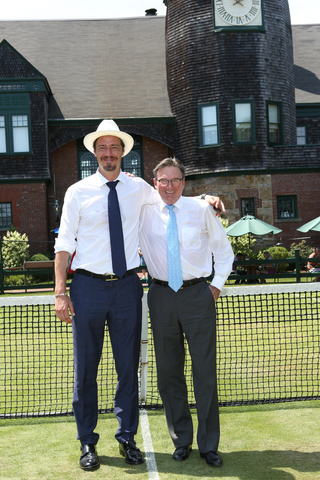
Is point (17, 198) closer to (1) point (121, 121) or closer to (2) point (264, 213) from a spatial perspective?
(1) point (121, 121)

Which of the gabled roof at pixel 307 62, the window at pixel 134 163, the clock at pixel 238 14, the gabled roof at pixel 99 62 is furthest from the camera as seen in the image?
the gabled roof at pixel 307 62

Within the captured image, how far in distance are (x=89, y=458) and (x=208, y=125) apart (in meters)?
24.3

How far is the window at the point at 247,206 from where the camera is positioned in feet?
90.8

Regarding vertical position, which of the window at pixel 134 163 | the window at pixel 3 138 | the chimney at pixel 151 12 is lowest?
the window at pixel 134 163

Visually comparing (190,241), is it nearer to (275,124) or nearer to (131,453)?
(131,453)

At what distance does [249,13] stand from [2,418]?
24985 millimetres

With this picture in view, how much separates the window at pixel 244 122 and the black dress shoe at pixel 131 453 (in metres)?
23.8

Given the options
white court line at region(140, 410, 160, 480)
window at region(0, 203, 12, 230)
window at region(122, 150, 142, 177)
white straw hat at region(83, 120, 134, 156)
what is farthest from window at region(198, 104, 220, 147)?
white straw hat at region(83, 120, 134, 156)

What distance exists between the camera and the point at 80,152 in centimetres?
2967

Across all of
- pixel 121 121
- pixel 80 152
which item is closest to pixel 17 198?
pixel 80 152

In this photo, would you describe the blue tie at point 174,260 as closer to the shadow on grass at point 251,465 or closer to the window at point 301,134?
the shadow on grass at point 251,465

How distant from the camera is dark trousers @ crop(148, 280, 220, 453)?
15.8ft

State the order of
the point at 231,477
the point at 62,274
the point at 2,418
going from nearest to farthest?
the point at 231,477, the point at 62,274, the point at 2,418

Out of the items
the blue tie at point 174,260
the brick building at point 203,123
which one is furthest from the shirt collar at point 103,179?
the brick building at point 203,123
